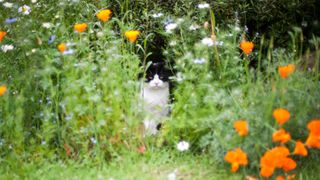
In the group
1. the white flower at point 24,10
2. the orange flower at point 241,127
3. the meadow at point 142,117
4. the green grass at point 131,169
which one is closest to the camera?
the orange flower at point 241,127

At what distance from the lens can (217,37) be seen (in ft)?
14.1

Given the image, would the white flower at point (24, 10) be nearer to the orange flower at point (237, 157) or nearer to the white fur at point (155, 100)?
the white fur at point (155, 100)

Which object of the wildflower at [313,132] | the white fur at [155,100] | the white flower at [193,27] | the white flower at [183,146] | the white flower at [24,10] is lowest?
the white flower at [183,146]

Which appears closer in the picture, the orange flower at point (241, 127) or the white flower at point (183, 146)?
the orange flower at point (241, 127)

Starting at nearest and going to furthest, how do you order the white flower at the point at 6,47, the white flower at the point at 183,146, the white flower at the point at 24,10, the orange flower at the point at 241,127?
the orange flower at the point at 241,127 → the white flower at the point at 183,146 → the white flower at the point at 6,47 → the white flower at the point at 24,10

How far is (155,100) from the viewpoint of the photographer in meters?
3.90

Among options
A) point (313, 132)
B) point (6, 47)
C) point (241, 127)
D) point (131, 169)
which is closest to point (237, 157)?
point (241, 127)

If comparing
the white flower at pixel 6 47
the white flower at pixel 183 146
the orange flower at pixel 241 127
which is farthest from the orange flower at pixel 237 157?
the white flower at pixel 6 47

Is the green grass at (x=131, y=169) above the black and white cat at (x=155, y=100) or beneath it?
beneath

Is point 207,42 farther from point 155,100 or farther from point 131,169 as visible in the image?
point 131,169

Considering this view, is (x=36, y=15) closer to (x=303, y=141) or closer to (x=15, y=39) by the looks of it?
(x=15, y=39)

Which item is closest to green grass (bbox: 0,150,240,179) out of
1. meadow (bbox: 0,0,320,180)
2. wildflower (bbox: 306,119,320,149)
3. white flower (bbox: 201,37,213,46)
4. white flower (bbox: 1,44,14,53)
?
meadow (bbox: 0,0,320,180)

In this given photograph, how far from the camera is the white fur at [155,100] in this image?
12.3ft

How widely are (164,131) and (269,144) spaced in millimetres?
841
